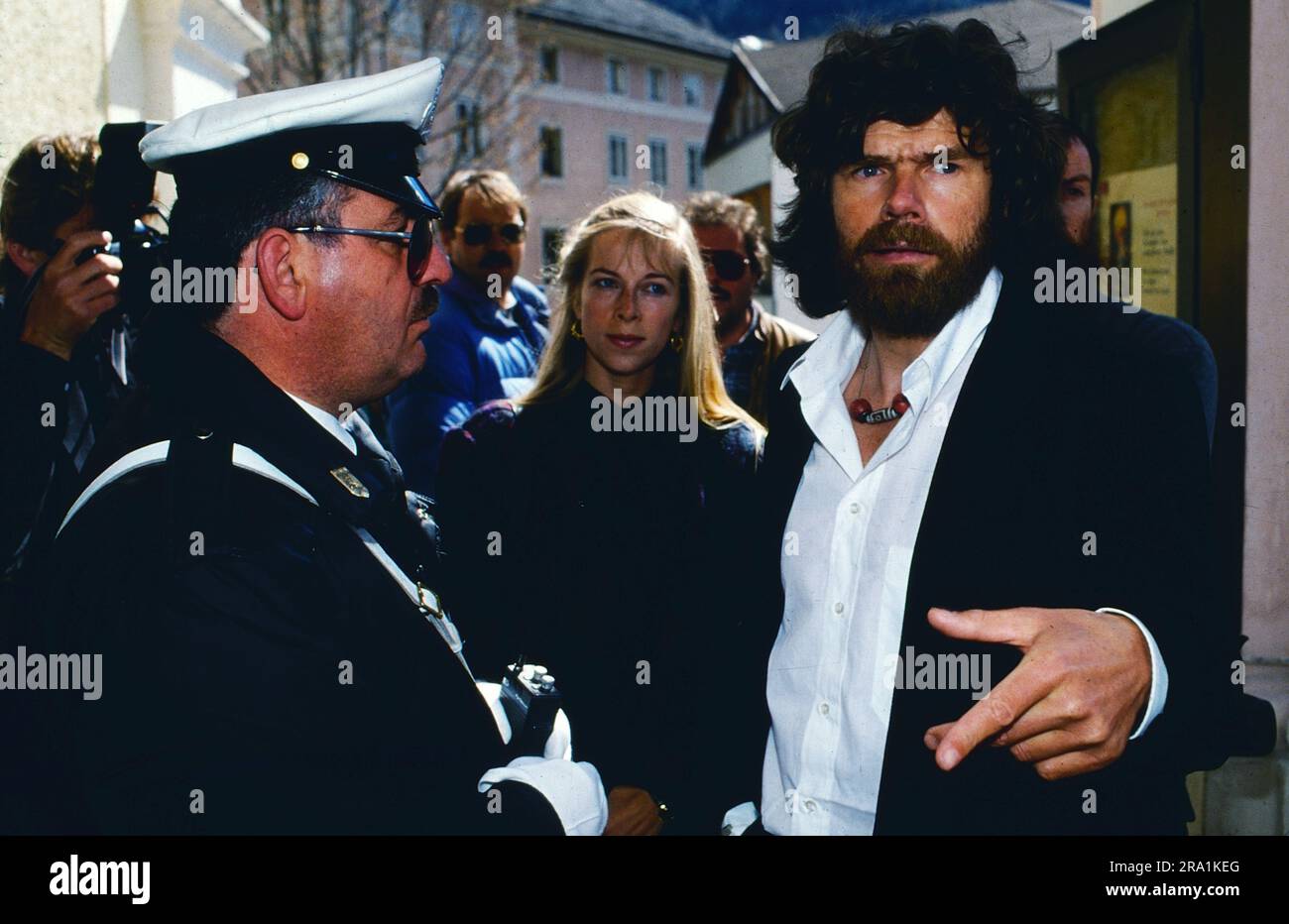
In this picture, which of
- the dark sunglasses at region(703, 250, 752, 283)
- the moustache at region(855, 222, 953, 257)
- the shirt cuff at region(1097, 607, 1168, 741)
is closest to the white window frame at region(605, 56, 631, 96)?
the dark sunglasses at region(703, 250, 752, 283)

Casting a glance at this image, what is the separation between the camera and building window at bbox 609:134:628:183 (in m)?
38.2

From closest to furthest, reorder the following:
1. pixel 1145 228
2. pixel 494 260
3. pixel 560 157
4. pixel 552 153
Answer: pixel 1145 228 → pixel 494 260 → pixel 552 153 → pixel 560 157

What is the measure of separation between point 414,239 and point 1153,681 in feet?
4.44

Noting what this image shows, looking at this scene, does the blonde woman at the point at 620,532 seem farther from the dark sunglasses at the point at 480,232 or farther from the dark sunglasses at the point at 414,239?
the dark sunglasses at the point at 480,232

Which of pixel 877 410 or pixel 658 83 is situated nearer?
pixel 877 410

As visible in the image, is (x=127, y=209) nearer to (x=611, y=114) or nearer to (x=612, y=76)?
(x=611, y=114)

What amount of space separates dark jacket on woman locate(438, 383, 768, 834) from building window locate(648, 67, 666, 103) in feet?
130

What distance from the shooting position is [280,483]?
1.60m

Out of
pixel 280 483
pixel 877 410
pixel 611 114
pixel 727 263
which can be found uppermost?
pixel 611 114

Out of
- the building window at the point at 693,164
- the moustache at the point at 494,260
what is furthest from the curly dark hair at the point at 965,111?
the building window at the point at 693,164

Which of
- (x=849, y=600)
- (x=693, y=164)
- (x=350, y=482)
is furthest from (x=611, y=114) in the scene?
(x=350, y=482)

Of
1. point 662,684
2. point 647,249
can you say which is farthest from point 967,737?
point 647,249

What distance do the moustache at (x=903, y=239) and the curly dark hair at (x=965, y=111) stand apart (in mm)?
130

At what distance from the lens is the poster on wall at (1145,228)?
4062 millimetres
